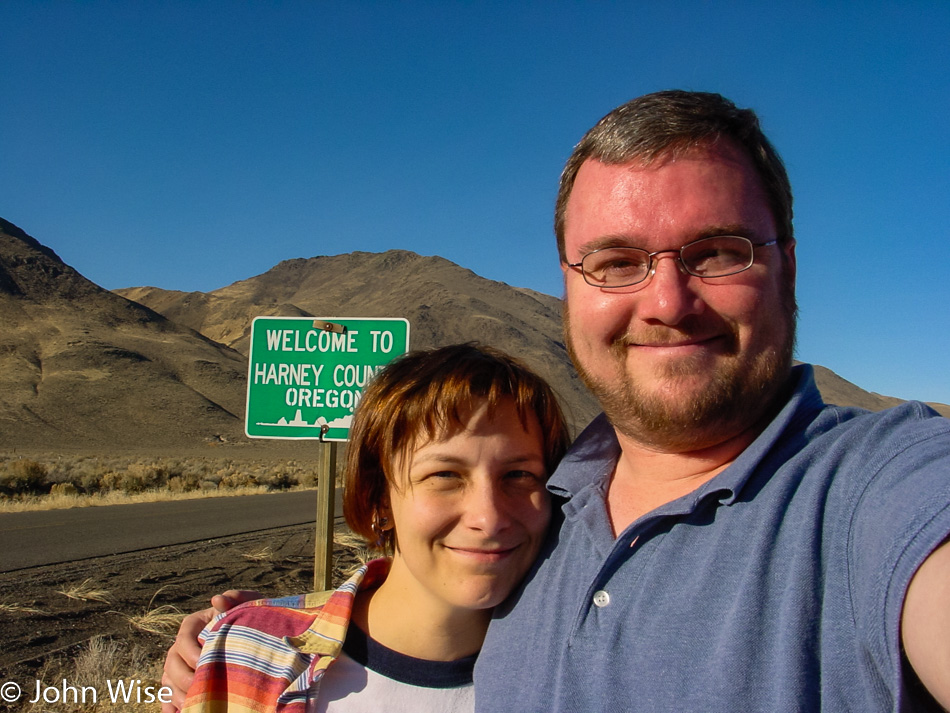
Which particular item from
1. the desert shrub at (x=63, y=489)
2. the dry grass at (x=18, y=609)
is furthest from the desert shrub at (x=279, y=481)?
the dry grass at (x=18, y=609)

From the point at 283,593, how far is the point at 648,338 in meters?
6.73

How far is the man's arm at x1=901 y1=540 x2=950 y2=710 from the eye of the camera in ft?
3.41

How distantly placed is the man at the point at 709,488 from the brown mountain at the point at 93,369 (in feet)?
158

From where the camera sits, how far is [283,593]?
24.5 ft

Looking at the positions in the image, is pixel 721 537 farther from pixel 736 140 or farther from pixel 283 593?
pixel 283 593

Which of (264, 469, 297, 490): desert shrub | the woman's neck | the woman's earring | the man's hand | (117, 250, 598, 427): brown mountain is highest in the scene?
(117, 250, 598, 427): brown mountain

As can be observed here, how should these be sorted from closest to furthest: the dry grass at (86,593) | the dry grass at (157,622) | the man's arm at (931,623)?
the man's arm at (931,623) < the dry grass at (157,622) < the dry grass at (86,593)

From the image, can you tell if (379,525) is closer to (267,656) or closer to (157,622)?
(267,656)

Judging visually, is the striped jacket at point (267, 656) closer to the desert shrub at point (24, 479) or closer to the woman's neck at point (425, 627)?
the woman's neck at point (425, 627)

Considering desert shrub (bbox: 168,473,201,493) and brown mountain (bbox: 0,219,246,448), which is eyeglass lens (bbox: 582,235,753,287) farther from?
brown mountain (bbox: 0,219,246,448)

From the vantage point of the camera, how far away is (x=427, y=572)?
1.89m

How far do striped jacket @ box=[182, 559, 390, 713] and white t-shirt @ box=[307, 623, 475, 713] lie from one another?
0.06 meters

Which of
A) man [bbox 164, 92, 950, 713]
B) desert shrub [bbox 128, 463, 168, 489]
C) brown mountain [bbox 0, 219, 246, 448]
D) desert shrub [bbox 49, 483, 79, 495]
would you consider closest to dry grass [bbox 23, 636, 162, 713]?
man [bbox 164, 92, 950, 713]

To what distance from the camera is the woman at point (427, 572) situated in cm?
185
